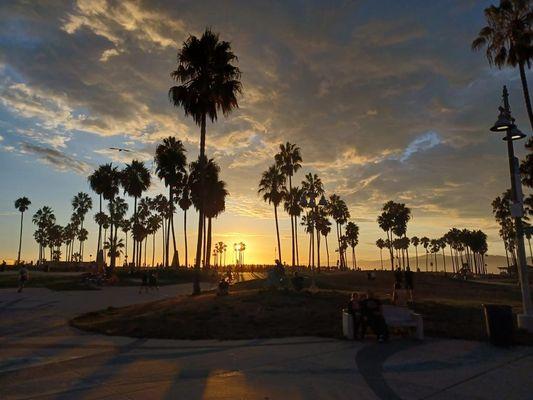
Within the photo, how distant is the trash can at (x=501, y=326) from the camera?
9.74 meters

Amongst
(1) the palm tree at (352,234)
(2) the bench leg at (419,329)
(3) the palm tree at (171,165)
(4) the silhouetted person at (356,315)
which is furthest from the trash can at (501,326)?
(1) the palm tree at (352,234)

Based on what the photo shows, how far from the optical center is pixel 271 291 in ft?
64.2

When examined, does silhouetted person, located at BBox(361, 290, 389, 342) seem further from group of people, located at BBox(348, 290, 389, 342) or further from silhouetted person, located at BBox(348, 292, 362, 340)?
silhouetted person, located at BBox(348, 292, 362, 340)

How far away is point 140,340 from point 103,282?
27480mm

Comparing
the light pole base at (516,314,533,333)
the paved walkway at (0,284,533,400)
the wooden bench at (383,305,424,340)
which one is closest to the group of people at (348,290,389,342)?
the wooden bench at (383,305,424,340)

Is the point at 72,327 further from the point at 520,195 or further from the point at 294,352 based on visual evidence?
the point at 520,195

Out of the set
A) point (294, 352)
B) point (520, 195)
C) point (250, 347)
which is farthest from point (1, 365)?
point (520, 195)

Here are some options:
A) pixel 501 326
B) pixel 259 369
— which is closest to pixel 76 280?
pixel 259 369

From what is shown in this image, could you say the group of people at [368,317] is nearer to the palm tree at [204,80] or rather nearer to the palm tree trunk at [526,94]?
the palm tree at [204,80]

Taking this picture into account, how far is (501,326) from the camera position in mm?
9820

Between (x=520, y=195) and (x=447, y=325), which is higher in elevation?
(x=520, y=195)

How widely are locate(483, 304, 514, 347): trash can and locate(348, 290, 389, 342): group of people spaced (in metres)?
2.43

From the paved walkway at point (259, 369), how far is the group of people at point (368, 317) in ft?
1.49

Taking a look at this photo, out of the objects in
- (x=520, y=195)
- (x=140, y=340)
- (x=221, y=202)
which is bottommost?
(x=140, y=340)
